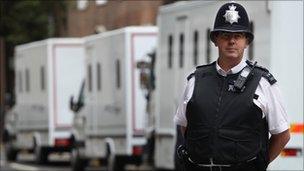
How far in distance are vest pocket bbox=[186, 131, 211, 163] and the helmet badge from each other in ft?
2.13

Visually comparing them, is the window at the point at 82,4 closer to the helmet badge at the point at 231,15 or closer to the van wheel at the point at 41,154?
the van wheel at the point at 41,154

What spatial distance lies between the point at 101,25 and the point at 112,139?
2071 cm

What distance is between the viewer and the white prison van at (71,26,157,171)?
20.0 m

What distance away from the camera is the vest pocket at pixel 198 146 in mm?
6180

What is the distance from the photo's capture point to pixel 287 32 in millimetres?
11906

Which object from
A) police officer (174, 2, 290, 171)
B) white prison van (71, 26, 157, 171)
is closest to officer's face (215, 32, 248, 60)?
police officer (174, 2, 290, 171)

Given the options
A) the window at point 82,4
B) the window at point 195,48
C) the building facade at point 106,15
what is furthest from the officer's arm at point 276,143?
the window at point 82,4

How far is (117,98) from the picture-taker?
20719mm

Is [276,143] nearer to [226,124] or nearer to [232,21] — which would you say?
[226,124]

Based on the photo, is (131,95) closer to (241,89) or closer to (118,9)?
(241,89)

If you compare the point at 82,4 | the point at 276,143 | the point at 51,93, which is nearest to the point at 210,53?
the point at 276,143

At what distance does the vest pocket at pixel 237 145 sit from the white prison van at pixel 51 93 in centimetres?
1841

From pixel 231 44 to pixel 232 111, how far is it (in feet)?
1.25

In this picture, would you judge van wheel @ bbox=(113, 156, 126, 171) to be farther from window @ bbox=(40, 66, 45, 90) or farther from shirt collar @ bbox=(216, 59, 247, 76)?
shirt collar @ bbox=(216, 59, 247, 76)
